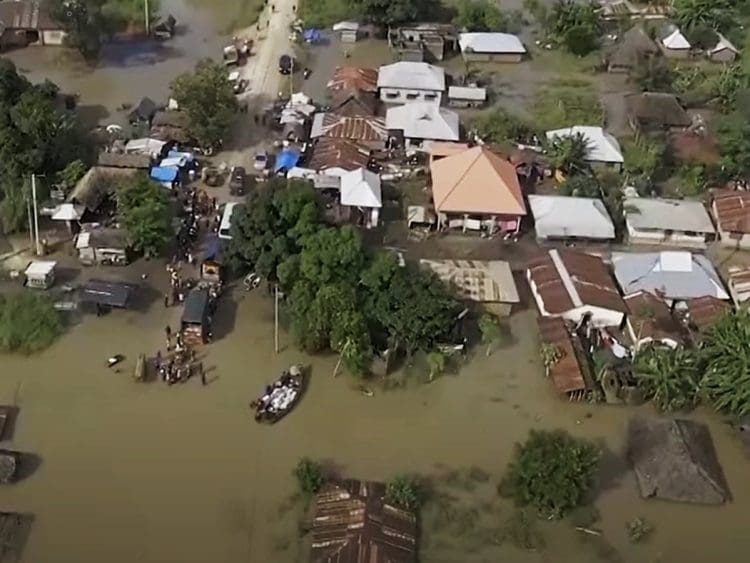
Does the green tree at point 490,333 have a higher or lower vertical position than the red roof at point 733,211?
lower

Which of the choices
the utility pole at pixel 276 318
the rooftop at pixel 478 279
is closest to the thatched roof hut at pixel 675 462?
the rooftop at pixel 478 279

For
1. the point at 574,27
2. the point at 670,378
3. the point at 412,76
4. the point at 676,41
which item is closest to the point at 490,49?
the point at 574,27

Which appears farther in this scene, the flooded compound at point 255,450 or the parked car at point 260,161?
the parked car at point 260,161

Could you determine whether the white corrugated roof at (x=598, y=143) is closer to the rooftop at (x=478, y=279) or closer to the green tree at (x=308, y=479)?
the rooftop at (x=478, y=279)

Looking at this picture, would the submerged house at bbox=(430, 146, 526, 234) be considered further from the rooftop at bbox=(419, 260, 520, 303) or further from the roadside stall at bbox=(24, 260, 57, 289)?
the roadside stall at bbox=(24, 260, 57, 289)

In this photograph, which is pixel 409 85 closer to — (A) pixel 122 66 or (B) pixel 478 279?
(A) pixel 122 66

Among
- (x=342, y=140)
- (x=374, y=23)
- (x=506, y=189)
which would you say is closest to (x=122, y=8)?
(x=374, y=23)

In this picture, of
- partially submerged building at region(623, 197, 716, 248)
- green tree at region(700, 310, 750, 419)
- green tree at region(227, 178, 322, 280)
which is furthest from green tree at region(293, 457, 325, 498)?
partially submerged building at region(623, 197, 716, 248)
